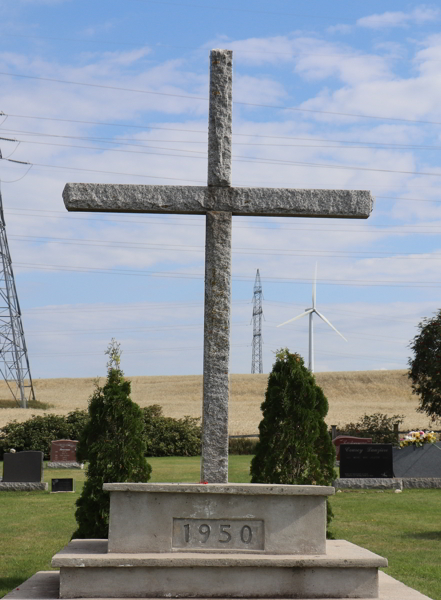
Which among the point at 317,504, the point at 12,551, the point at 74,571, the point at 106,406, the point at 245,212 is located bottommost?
the point at 12,551

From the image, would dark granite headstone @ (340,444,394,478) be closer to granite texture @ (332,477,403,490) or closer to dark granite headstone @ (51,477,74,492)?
granite texture @ (332,477,403,490)

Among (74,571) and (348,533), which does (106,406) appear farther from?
(348,533)

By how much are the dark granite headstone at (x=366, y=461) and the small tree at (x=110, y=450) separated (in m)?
11.7

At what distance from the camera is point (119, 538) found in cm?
636

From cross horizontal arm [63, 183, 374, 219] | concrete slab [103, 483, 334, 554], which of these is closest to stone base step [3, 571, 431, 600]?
concrete slab [103, 483, 334, 554]

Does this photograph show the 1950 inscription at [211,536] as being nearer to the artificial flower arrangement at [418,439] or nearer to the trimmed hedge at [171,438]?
Result: the artificial flower arrangement at [418,439]

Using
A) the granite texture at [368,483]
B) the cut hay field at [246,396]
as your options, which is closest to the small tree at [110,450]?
the granite texture at [368,483]

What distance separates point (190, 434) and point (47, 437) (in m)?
5.72

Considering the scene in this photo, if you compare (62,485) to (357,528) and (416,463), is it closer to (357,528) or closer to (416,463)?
(357,528)

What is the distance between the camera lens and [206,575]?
20.4 ft

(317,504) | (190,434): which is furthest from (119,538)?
(190,434)

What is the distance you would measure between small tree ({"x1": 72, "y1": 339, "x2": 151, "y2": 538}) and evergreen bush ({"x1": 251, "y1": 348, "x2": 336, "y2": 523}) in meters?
1.35

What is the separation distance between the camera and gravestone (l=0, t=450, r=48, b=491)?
18469 millimetres

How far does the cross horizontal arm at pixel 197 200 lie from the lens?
6941mm
